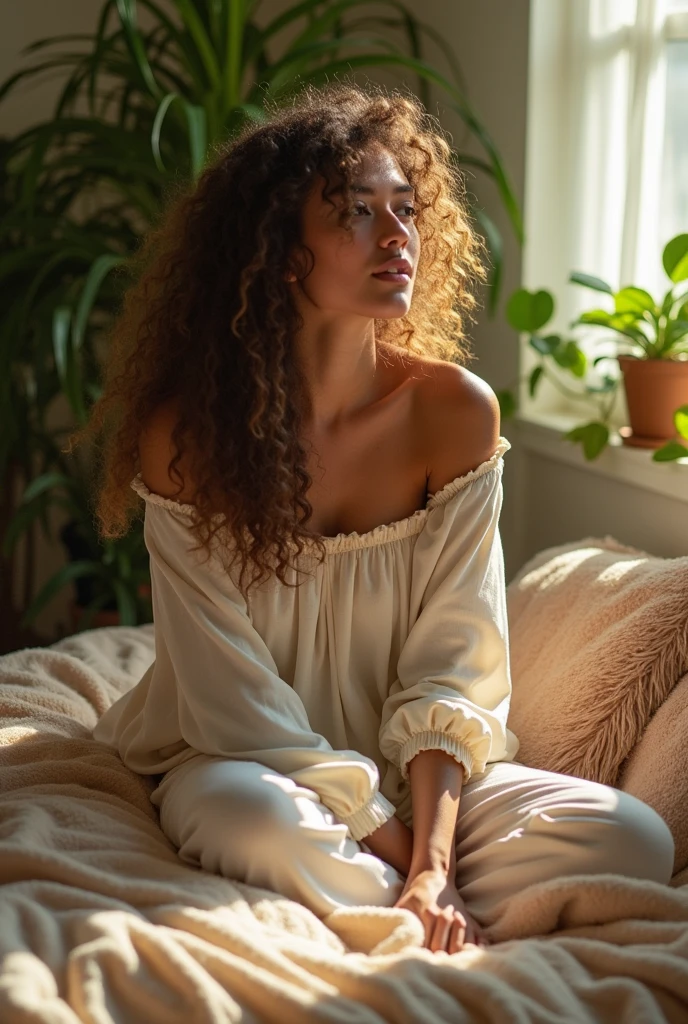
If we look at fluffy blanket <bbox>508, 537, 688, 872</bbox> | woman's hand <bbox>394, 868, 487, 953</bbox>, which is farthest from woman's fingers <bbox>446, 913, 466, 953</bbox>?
fluffy blanket <bbox>508, 537, 688, 872</bbox>

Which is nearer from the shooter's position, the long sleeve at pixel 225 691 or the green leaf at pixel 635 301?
the long sleeve at pixel 225 691

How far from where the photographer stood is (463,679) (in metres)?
1.54

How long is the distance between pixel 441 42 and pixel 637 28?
0.47 meters

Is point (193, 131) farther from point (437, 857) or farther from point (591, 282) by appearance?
point (437, 857)

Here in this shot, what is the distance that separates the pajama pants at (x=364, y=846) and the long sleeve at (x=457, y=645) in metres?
0.12

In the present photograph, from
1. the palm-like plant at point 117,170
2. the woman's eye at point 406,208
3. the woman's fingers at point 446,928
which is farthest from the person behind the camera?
the palm-like plant at point 117,170

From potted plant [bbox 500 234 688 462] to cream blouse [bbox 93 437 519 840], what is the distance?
0.51 metres

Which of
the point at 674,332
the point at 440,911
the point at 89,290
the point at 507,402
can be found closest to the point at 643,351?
the point at 674,332

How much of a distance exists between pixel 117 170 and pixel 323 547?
1.24 metres

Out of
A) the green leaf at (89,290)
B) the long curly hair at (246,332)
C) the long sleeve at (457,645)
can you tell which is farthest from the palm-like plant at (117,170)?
the long sleeve at (457,645)

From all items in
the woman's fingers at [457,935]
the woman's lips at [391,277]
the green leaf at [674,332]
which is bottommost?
the woman's fingers at [457,935]

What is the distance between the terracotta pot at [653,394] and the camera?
2.05 m

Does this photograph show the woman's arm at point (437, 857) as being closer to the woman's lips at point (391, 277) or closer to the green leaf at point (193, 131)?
the woman's lips at point (391, 277)

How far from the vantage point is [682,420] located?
1.95 m
